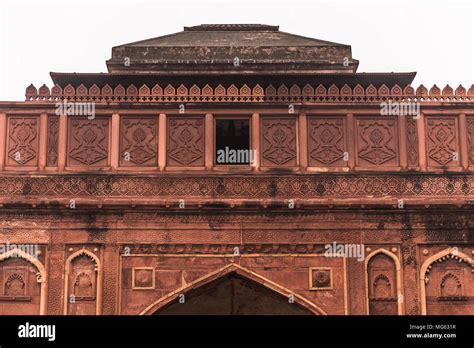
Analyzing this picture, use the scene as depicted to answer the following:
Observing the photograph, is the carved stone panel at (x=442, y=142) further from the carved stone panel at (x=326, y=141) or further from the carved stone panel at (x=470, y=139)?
the carved stone panel at (x=326, y=141)

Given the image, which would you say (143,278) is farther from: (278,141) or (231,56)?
(231,56)

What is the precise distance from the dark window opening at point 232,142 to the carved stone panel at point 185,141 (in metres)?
0.34

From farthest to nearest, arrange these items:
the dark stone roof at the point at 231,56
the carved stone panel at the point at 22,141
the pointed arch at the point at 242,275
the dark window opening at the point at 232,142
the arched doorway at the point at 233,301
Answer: the dark stone roof at the point at 231,56
the dark window opening at the point at 232,142
the carved stone panel at the point at 22,141
the arched doorway at the point at 233,301
the pointed arch at the point at 242,275

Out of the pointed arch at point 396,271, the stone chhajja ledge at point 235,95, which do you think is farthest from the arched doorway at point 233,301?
the stone chhajja ledge at point 235,95

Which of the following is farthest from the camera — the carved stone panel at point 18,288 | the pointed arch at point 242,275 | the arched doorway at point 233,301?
the arched doorway at point 233,301

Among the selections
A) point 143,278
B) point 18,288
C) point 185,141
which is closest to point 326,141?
point 185,141

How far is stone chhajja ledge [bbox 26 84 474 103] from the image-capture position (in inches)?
552

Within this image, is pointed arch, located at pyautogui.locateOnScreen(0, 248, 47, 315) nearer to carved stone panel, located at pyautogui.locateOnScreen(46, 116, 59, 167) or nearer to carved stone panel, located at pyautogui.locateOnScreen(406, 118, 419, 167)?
carved stone panel, located at pyautogui.locateOnScreen(46, 116, 59, 167)

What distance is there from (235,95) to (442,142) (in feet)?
10.6

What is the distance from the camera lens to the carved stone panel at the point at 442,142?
13833 mm

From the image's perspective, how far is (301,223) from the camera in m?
13.6

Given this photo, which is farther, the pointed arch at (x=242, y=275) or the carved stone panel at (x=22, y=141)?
the carved stone panel at (x=22, y=141)

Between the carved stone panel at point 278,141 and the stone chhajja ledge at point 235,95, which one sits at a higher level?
the stone chhajja ledge at point 235,95

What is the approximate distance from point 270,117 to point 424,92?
2399 millimetres
